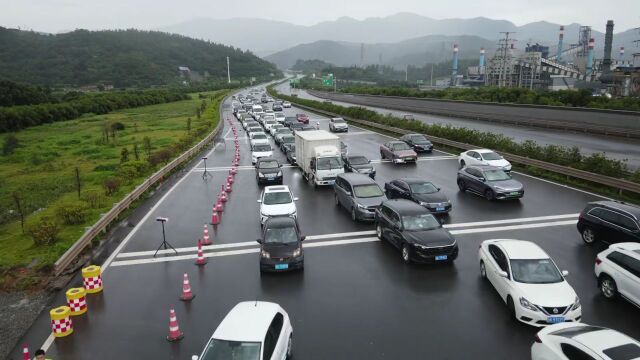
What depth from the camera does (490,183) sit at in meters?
21.5

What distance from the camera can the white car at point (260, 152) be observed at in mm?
32250

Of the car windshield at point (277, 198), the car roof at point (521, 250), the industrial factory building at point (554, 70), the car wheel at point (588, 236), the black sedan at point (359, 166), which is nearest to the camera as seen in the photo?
the car roof at point (521, 250)

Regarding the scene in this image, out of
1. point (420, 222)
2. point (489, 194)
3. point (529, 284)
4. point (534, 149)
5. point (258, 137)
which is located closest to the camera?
point (529, 284)

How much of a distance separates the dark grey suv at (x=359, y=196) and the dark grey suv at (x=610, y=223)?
7.39 meters

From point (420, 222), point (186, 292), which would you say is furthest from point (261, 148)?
point (186, 292)

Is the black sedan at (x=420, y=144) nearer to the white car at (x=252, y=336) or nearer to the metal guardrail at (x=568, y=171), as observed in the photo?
the metal guardrail at (x=568, y=171)

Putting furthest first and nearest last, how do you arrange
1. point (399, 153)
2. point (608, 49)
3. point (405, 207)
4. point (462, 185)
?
point (608, 49) → point (399, 153) → point (462, 185) → point (405, 207)

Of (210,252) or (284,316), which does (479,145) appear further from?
→ (284,316)

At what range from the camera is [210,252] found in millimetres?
15914

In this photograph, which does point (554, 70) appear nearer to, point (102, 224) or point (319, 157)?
point (319, 157)

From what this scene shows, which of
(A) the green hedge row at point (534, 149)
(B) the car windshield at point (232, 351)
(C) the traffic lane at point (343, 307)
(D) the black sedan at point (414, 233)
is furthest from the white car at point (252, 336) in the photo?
(A) the green hedge row at point (534, 149)

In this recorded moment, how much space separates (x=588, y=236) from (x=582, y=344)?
9350 millimetres

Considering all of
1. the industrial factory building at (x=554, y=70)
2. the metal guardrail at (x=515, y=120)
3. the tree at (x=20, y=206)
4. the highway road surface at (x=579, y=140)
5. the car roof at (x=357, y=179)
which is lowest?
the tree at (x=20, y=206)

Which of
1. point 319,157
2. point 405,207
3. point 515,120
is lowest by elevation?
point 405,207
